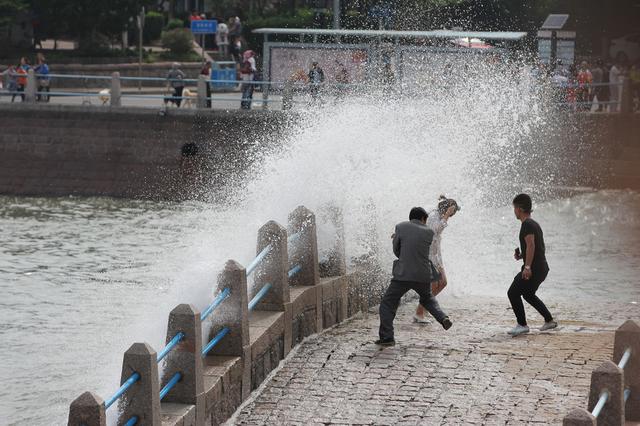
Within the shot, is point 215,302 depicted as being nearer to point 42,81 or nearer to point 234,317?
point 234,317

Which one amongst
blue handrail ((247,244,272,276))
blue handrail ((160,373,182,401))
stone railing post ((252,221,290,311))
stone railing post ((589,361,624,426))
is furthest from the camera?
stone railing post ((252,221,290,311))

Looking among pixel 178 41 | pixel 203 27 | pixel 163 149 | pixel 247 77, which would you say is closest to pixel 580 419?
pixel 163 149

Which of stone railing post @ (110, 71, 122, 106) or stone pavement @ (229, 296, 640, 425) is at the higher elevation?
stone railing post @ (110, 71, 122, 106)

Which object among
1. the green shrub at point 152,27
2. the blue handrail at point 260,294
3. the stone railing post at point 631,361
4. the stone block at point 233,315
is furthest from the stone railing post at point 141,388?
the green shrub at point 152,27

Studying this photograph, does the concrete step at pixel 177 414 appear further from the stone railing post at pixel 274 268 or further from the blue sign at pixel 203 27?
the blue sign at pixel 203 27

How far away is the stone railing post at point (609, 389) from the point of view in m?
9.39

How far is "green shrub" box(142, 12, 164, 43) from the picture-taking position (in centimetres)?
6194

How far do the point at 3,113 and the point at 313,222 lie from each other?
2571 cm

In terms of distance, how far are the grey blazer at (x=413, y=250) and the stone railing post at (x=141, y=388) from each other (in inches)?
175

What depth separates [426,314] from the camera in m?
16.1

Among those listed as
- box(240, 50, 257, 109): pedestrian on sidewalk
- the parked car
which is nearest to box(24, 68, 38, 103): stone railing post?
box(240, 50, 257, 109): pedestrian on sidewalk

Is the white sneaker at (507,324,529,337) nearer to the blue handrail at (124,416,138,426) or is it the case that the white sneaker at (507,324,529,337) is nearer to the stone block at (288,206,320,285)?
the stone block at (288,206,320,285)

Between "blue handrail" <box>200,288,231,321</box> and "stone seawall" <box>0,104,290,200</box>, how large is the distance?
2572 centimetres

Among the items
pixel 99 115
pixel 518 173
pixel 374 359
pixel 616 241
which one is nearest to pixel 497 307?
pixel 374 359
